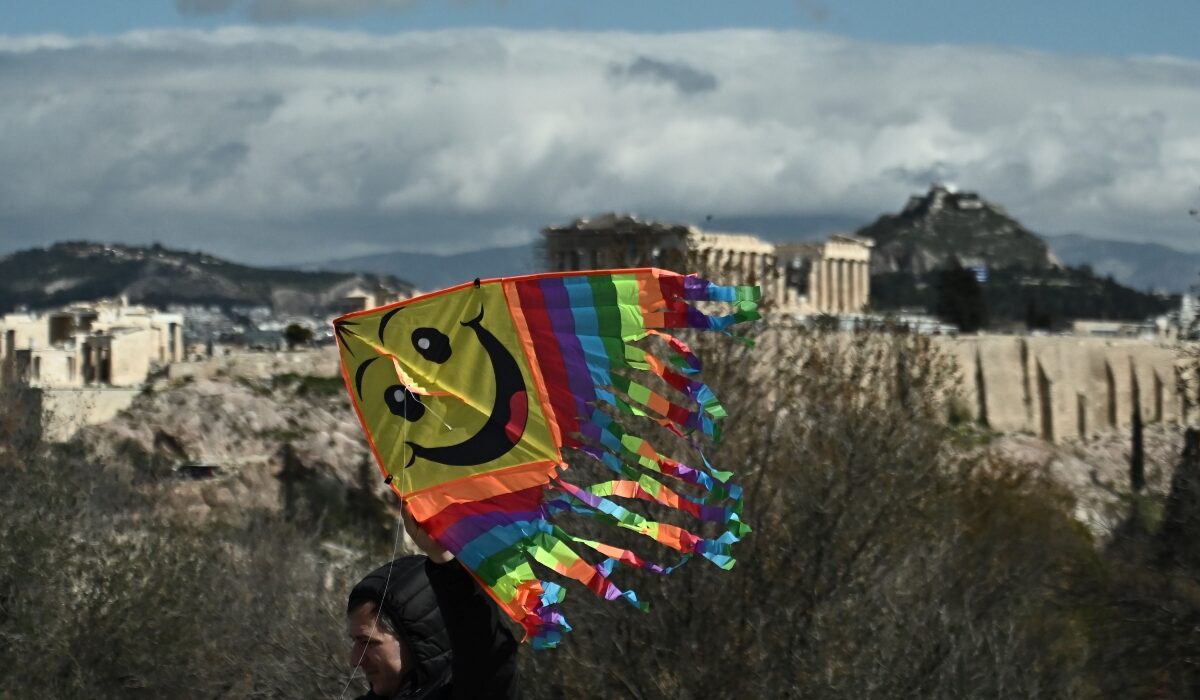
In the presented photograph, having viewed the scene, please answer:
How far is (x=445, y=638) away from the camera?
607 centimetres

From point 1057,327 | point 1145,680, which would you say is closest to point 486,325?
point 1145,680

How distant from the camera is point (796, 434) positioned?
104 ft

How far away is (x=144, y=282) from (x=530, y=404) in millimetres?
168825

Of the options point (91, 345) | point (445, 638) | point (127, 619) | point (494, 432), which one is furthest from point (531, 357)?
point (91, 345)

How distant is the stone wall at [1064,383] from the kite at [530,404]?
93417mm

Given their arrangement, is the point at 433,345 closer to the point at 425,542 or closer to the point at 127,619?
the point at 425,542

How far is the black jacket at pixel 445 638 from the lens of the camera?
19.6ft

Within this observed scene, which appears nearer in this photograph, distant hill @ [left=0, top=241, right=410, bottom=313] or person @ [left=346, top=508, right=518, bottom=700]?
person @ [left=346, top=508, right=518, bottom=700]

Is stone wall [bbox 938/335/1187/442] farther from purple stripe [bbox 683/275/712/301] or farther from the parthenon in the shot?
purple stripe [bbox 683/275/712/301]

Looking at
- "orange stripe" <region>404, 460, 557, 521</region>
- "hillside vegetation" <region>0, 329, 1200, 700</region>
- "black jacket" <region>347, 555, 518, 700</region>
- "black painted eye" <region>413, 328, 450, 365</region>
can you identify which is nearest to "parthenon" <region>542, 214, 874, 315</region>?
"hillside vegetation" <region>0, 329, 1200, 700</region>

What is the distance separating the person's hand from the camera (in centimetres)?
632

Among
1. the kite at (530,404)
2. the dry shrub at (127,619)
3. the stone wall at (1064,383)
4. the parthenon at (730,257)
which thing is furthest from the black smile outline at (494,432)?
the stone wall at (1064,383)

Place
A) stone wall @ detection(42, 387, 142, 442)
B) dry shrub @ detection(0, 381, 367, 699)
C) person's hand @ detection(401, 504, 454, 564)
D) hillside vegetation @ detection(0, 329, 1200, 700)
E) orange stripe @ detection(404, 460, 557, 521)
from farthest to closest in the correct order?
stone wall @ detection(42, 387, 142, 442) → dry shrub @ detection(0, 381, 367, 699) → hillside vegetation @ detection(0, 329, 1200, 700) → orange stripe @ detection(404, 460, 557, 521) → person's hand @ detection(401, 504, 454, 564)

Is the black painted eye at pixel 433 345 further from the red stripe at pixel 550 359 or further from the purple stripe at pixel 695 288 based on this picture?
the purple stripe at pixel 695 288
